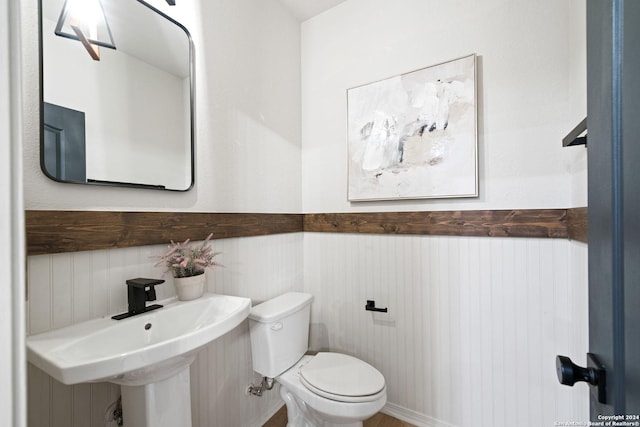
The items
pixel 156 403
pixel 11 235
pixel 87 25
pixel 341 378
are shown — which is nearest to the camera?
pixel 11 235

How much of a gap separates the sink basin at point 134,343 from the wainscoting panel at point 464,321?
3.12 ft

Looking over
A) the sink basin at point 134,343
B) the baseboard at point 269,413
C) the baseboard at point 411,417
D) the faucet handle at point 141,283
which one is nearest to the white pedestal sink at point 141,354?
the sink basin at point 134,343

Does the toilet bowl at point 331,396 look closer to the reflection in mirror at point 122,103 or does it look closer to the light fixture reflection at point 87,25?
the reflection in mirror at point 122,103

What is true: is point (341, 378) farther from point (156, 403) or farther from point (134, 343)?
point (134, 343)

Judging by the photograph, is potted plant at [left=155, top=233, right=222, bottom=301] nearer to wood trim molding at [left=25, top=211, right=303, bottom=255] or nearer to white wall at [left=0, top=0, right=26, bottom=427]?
wood trim molding at [left=25, top=211, right=303, bottom=255]

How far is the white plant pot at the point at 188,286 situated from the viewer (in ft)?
3.81

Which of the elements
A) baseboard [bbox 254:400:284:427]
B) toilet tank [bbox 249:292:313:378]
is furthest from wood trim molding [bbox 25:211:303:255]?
baseboard [bbox 254:400:284:427]

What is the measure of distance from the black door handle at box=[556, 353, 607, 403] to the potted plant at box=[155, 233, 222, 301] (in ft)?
3.82

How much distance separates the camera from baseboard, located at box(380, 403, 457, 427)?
5.23 feet

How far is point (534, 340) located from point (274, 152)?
1.77m

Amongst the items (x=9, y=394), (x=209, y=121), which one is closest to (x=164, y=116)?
(x=209, y=121)

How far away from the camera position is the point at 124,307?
106cm

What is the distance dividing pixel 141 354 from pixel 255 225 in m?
0.99

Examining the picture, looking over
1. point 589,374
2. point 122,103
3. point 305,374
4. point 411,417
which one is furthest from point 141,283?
point 411,417
